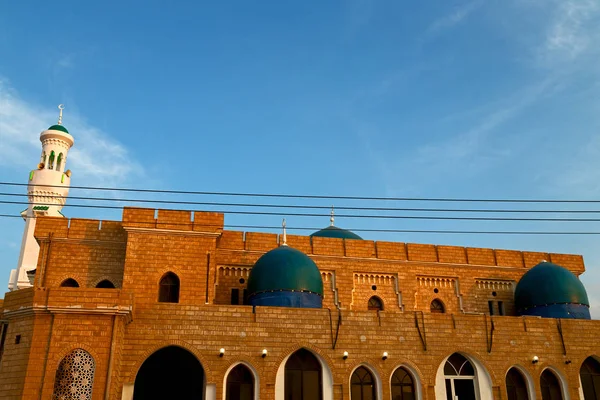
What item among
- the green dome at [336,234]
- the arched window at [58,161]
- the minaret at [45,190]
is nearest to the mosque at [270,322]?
the green dome at [336,234]

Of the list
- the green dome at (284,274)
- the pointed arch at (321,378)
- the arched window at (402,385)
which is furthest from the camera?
the green dome at (284,274)

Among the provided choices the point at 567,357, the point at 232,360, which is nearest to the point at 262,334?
the point at 232,360

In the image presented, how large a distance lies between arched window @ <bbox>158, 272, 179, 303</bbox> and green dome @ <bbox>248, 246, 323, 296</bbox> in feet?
9.36

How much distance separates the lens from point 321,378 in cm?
1898

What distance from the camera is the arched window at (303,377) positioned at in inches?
736

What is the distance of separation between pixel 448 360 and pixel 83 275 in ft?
47.5

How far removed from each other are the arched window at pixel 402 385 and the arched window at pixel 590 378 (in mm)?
7080

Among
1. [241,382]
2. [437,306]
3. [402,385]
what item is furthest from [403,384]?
[437,306]

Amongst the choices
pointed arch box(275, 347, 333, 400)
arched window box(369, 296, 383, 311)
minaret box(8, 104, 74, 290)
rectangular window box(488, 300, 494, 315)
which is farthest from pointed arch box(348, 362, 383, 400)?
minaret box(8, 104, 74, 290)

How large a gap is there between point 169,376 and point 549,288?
16.4 meters

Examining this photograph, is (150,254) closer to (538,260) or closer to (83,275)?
(83,275)

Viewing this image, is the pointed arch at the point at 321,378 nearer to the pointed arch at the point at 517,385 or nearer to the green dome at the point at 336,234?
the pointed arch at the point at 517,385

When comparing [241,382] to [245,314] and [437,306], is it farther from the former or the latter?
[437,306]

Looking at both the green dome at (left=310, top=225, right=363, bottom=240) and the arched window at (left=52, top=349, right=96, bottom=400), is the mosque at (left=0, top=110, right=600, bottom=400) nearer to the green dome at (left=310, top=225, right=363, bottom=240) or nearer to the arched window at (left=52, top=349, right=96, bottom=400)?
the arched window at (left=52, top=349, right=96, bottom=400)
